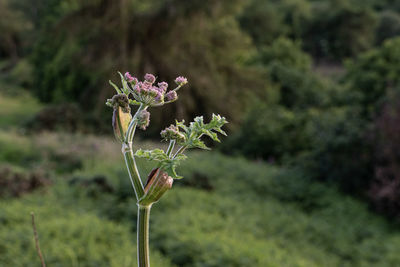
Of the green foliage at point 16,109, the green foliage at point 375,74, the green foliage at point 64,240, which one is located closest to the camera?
the green foliage at point 64,240

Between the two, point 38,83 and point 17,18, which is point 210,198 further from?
point 17,18

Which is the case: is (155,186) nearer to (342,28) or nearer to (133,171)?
(133,171)

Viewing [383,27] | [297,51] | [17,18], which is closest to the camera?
[297,51]

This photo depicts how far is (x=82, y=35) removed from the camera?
726 inches

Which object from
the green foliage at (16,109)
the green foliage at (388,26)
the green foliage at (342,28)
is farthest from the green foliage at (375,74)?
the green foliage at (388,26)

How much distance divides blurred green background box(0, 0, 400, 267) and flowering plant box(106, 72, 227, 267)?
13.1 ft

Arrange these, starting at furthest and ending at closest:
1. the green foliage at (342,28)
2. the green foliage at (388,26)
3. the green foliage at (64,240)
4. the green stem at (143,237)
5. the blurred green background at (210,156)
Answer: the green foliage at (388,26)
the green foliage at (342,28)
the blurred green background at (210,156)
the green foliage at (64,240)
the green stem at (143,237)

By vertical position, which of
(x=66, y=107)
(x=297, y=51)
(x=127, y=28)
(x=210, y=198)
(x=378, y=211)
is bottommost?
(x=210, y=198)

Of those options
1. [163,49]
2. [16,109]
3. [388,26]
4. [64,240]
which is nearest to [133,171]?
[64,240]

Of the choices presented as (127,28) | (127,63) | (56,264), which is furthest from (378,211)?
(127,28)

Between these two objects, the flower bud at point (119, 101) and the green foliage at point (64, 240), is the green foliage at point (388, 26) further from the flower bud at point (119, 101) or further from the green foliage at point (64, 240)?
the flower bud at point (119, 101)

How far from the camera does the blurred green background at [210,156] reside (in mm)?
5680

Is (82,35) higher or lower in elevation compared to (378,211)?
higher

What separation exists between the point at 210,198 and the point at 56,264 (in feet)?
13.1
